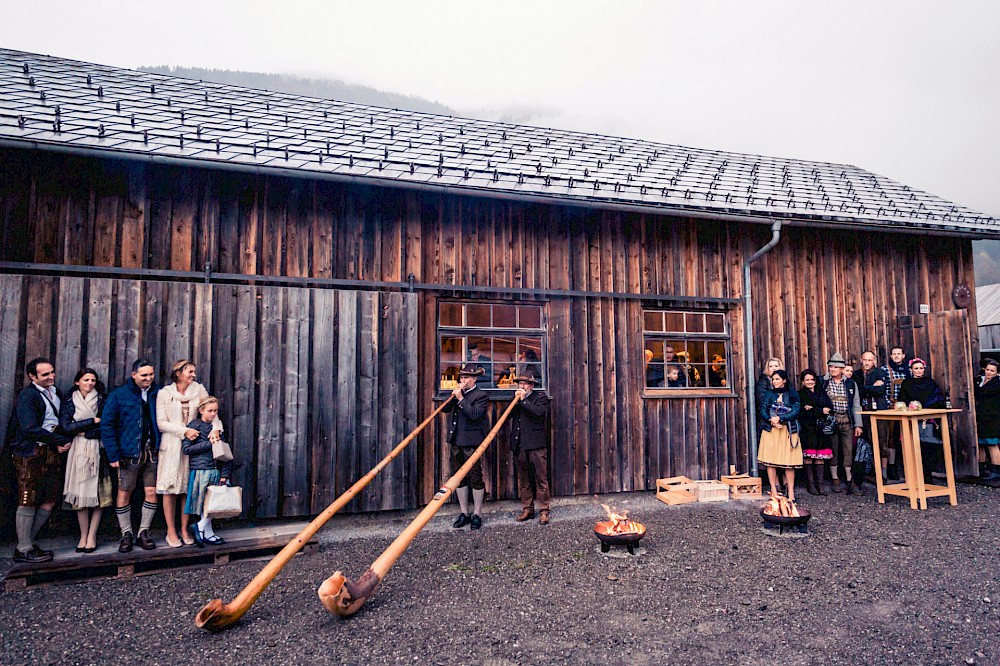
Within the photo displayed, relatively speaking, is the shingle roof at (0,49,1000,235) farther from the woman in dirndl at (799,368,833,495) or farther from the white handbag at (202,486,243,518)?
the white handbag at (202,486,243,518)

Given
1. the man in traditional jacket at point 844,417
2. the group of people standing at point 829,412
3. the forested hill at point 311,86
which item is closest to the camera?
the group of people standing at point 829,412

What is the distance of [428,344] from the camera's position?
6.61 m

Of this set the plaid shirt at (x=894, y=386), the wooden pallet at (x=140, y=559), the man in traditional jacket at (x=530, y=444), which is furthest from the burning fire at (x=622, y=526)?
the plaid shirt at (x=894, y=386)

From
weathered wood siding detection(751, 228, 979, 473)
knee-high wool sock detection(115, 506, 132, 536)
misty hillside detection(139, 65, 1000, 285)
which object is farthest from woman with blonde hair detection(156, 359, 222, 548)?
misty hillside detection(139, 65, 1000, 285)

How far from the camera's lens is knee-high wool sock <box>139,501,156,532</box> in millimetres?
4855

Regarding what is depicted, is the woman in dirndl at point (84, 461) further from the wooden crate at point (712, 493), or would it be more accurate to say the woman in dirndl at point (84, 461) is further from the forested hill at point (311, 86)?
the forested hill at point (311, 86)

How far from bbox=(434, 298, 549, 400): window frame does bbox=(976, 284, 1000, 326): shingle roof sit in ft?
84.5

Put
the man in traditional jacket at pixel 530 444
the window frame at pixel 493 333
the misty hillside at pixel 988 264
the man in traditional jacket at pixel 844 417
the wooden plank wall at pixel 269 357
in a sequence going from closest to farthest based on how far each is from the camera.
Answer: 1. the wooden plank wall at pixel 269 357
2. the man in traditional jacket at pixel 530 444
3. the window frame at pixel 493 333
4. the man in traditional jacket at pixel 844 417
5. the misty hillside at pixel 988 264

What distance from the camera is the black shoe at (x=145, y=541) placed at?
4.71 m

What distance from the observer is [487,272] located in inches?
273

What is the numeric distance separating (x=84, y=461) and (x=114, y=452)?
10.2 inches

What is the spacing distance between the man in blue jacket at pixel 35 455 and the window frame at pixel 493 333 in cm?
367

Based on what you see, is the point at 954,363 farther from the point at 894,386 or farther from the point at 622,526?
the point at 622,526

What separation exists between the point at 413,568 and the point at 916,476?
6.28 m
